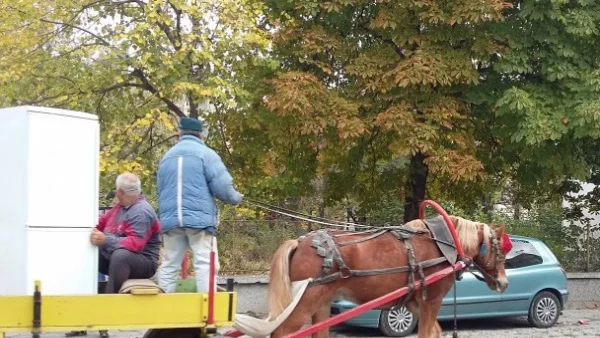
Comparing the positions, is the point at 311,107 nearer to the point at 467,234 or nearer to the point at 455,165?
the point at 455,165

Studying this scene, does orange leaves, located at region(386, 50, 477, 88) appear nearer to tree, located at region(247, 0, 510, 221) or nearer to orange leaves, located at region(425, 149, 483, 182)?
tree, located at region(247, 0, 510, 221)

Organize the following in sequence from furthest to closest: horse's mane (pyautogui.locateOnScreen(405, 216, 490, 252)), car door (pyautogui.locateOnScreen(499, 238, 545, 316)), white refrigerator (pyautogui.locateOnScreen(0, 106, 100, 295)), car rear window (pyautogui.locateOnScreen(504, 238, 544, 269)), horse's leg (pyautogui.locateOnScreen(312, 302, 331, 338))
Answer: car rear window (pyautogui.locateOnScreen(504, 238, 544, 269)) < car door (pyautogui.locateOnScreen(499, 238, 545, 316)) < horse's mane (pyautogui.locateOnScreen(405, 216, 490, 252)) < horse's leg (pyautogui.locateOnScreen(312, 302, 331, 338)) < white refrigerator (pyautogui.locateOnScreen(0, 106, 100, 295))

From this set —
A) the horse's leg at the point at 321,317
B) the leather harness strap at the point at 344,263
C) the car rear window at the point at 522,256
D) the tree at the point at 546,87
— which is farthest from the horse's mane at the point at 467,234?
the tree at the point at 546,87

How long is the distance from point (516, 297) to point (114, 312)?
926cm

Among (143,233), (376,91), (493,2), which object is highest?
(493,2)

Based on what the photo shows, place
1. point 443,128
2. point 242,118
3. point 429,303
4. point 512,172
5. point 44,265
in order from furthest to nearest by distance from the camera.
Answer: point 512,172 → point 242,118 → point 443,128 → point 429,303 → point 44,265

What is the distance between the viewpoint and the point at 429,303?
8.56 m

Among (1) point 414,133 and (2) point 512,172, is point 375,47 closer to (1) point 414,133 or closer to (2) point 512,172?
(1) point 414,133

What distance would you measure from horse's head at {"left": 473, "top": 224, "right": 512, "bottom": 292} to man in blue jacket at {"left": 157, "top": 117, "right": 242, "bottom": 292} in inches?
135

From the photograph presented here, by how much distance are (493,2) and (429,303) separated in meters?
6.98

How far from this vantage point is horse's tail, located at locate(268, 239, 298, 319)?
7754mm

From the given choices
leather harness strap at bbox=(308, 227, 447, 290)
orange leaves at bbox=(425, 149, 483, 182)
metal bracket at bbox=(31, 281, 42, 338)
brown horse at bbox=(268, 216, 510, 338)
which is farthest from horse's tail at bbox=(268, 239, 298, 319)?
orange leaves at bbox=(425, 149, 483, 182)

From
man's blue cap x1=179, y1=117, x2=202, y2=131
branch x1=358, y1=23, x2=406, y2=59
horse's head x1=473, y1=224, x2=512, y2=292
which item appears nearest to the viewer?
man's blue cap x1=179, y1=117, x2=202, y2=131

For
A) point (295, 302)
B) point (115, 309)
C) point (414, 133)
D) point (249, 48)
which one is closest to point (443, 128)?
point (414, 133)
